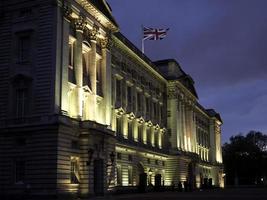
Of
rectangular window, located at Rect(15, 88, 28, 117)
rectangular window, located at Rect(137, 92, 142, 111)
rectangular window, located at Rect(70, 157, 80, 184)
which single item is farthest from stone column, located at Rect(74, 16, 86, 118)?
rectangular window, located at Rect(137, 92, 142, 111)

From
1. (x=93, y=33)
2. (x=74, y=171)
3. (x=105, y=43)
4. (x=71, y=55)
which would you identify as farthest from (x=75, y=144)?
(x=105, y=43)

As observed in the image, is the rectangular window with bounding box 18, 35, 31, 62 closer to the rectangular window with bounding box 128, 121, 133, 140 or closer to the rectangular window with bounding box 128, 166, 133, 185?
the rectangular window with bounding box 128, 121, 133, 140

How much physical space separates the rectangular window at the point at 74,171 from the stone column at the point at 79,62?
4.67 m

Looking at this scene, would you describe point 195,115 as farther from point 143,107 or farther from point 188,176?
point 143,107

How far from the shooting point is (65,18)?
50.6 metres

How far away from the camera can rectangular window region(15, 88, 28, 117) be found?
49.1 metres

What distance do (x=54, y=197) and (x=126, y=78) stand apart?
3045 centimetres

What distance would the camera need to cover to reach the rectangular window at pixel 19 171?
47188 mm

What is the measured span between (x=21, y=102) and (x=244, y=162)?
414 ft

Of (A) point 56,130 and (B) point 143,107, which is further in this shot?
(B) point 143,107

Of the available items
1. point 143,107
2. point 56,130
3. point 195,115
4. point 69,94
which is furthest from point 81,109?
point 195,115

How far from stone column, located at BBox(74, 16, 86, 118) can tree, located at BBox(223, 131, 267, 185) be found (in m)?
117

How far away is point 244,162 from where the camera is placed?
16400 cm

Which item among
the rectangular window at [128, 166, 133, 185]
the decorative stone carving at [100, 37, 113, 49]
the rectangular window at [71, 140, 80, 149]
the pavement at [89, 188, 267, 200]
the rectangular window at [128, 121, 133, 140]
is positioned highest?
the decorative stone carving at [100, 37, 113, 49]
